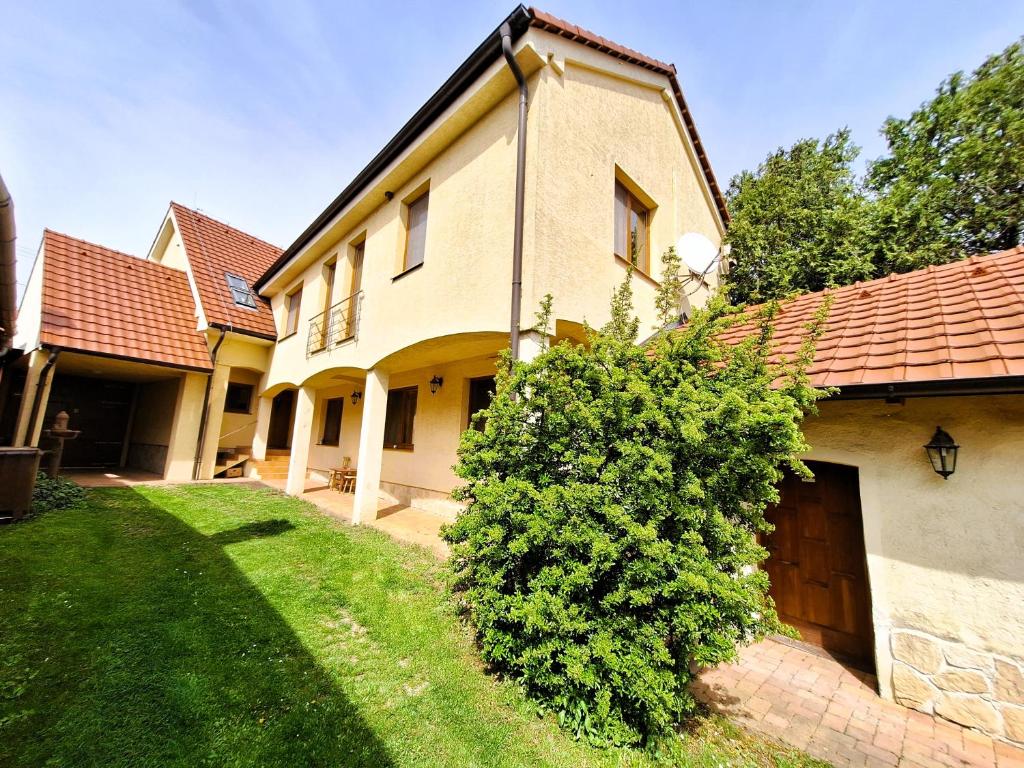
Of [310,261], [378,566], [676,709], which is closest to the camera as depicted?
[676,709]

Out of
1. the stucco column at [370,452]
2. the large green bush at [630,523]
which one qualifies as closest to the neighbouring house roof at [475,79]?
the stucco column at [370,452]

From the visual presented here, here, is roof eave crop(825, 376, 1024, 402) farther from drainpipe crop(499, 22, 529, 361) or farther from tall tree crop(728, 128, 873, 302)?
tall tree crop(728, 128, 873, 302)

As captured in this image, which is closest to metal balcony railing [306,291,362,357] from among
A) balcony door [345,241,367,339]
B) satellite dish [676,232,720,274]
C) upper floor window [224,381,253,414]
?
balcony door [345,241,367,339]

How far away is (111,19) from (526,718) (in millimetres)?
11525

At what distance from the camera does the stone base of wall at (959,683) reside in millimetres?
3561

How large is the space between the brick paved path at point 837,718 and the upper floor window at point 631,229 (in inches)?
247

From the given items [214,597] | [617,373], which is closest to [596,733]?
[617,373]

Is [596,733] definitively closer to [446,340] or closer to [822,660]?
[822,660]

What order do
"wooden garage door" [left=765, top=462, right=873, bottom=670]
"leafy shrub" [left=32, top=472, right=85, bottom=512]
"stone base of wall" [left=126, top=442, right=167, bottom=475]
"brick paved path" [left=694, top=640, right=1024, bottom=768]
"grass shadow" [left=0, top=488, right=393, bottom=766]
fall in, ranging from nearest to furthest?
"grass shadow" [left=0, top=488, right=393, bottom=766] < "brick paved path" [left=694, top=640, right=1024, bottom=768] < "wooden garage door" [left=765, top=462, right=873, bottom=670] < "leafy shrub" [left=32, top=472, right=85, bottom=512] < "stone base of wall" [left=126, top=442, right=167, bottom=475]

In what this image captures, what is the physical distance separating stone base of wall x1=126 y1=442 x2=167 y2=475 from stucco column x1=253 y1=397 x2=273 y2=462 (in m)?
2.41

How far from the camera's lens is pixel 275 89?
9180 mm

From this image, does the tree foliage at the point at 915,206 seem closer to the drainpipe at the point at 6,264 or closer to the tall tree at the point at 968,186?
the tall tree at the point at 968,186

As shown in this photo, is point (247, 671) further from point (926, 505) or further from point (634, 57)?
point (634, 57)

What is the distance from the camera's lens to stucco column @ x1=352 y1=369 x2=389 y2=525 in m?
8.27
